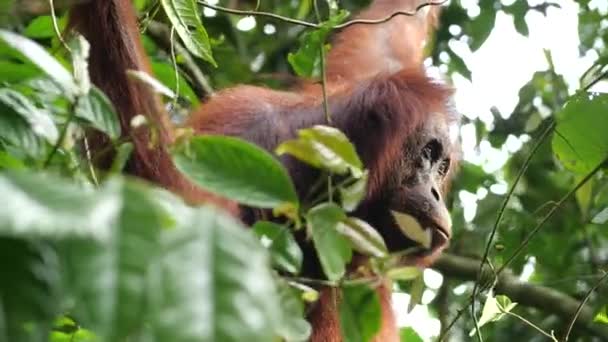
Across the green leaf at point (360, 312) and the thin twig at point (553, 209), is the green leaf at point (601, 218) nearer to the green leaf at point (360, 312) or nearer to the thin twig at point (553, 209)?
the thin twig at point (553, 209)

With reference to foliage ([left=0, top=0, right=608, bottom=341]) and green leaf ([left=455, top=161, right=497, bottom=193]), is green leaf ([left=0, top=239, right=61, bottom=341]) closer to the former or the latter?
foliage ([left=0, top=0, right=608, bottom=341])

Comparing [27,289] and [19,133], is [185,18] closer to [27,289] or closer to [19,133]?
[19,133]

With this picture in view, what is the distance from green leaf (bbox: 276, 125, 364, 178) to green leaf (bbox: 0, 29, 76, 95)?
0.91 feet

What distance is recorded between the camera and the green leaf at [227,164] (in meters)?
1.09

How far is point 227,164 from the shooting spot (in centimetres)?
110

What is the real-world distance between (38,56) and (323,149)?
0.38 m

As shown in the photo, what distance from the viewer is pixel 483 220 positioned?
13.2ft

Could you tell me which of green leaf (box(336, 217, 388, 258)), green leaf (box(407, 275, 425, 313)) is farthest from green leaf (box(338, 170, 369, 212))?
green leaf (box(407, 275, 425, 313))

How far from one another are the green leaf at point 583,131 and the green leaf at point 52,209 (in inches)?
64.2

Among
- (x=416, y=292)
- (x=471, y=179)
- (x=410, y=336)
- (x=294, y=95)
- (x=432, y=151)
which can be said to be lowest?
(x=471, y=179)

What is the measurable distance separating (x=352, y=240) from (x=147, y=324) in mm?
562

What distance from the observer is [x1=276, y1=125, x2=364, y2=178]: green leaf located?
1.18 m

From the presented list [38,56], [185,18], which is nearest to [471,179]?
[185,18]

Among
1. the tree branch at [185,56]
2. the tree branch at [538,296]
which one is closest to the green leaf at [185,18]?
the tree branch at [185,56]
